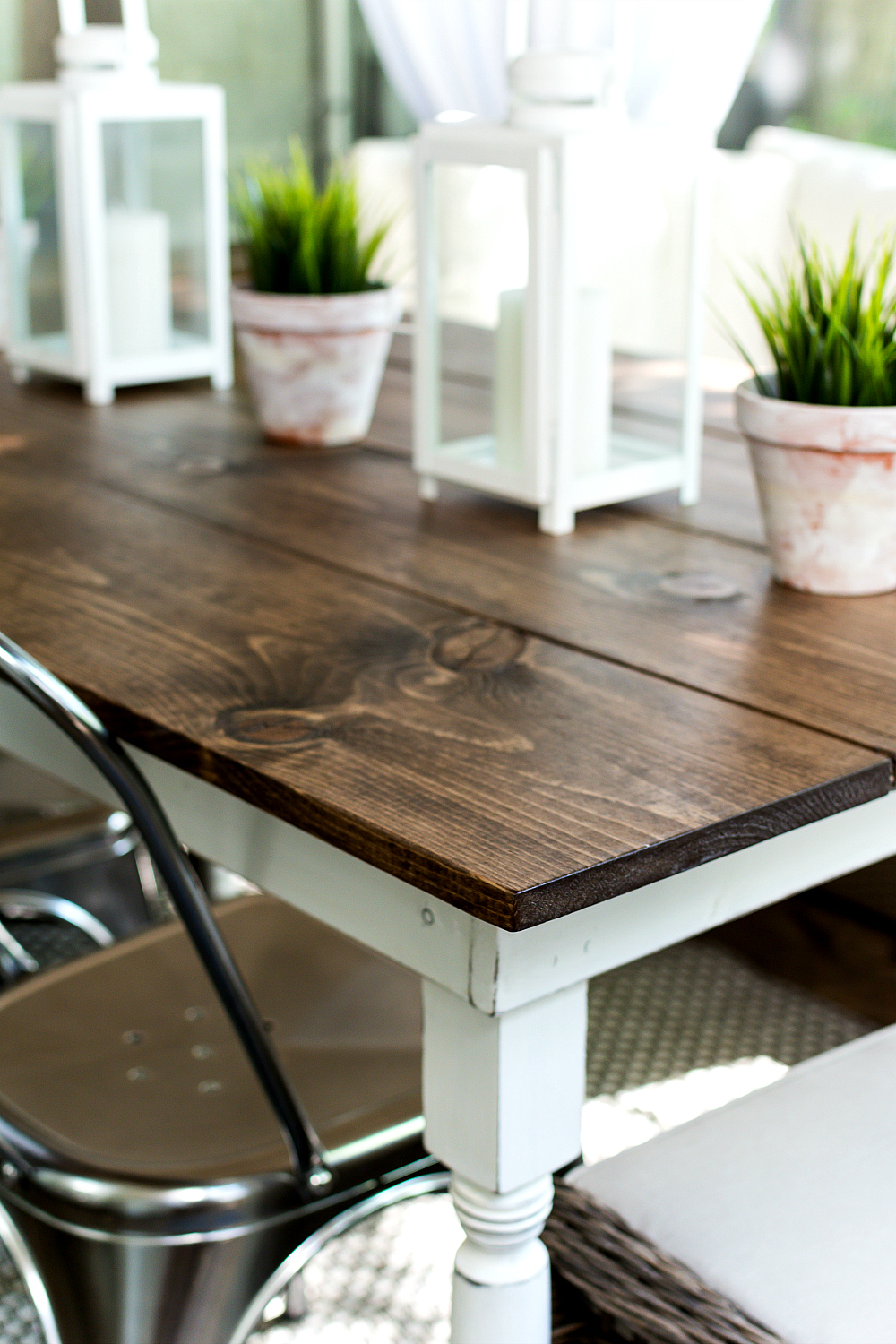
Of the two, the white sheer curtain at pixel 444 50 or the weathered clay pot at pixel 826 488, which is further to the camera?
the white sheer curtain at pixel 444 50

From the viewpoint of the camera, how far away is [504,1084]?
733 mm

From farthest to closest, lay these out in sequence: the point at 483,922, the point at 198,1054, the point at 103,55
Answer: the point at 103,55
the point at 198,1054
the point at 483,922

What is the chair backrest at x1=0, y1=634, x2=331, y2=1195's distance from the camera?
0.79m

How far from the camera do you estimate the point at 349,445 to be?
4.88 ft

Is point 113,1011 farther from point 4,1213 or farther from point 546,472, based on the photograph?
point 546,472

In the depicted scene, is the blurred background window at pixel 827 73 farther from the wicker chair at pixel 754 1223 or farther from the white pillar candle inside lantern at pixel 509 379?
the wicker chair at pixel 754 1223

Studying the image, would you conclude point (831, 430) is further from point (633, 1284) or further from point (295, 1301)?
point (295, 1301)

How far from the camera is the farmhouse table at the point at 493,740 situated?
0.70m

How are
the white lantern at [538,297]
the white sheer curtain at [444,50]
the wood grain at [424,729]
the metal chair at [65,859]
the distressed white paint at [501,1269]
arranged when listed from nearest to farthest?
the wood grain at [424,729]
the distressed white paint at [501,1269]
the white lantern at [538,297]
the metal chair at [65,859]
the white sheer curtain at [444,50]

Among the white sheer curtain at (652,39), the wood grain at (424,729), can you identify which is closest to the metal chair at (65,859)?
the wood grain at (424,729)

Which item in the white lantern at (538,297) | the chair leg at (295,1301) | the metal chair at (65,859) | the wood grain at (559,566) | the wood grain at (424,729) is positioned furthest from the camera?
the metal chair at (65,859)

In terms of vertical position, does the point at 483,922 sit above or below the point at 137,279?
below

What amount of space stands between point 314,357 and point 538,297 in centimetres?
36

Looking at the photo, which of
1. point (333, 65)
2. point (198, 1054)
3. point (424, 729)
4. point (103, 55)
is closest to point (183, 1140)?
point (198, 1054)
